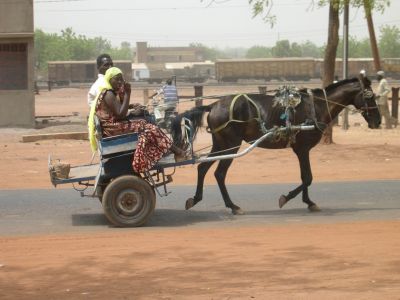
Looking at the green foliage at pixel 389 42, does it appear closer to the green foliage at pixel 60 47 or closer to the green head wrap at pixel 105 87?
the green foliage at pixel 60 47

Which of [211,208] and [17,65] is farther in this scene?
[17,65]

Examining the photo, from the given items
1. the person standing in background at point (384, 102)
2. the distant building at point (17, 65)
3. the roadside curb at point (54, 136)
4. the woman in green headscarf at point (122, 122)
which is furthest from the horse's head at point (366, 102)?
the distant building at point (17, 65)

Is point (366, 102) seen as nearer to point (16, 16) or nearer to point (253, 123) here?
point (253, 123)

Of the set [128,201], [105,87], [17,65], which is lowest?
[128,201]

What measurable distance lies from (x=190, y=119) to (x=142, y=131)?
116cm

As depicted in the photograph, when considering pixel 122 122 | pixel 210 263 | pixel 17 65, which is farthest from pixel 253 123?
pixel 17 65

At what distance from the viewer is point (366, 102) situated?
470 inches

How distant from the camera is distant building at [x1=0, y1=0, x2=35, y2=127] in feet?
87.1

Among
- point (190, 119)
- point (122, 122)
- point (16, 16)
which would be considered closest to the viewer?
point (122, 122)

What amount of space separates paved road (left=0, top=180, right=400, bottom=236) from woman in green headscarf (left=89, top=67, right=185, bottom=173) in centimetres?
98

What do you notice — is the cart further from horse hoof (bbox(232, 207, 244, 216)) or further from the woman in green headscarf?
horse hoof (bbox(232, 207, 244, 216))

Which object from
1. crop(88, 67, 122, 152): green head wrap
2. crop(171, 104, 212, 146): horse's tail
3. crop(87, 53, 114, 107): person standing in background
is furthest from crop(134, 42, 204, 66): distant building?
crop(88, 67, 122, 152): green head wrap

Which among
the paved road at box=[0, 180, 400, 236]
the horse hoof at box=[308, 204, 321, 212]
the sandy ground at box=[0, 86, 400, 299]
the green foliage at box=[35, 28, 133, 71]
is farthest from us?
the green foliage at box=[35, 28, 133, 71]

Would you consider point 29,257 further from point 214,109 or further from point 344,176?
point 344,176
